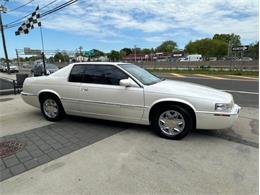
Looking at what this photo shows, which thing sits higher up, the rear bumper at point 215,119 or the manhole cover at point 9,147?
the rear bumper at point 215,119

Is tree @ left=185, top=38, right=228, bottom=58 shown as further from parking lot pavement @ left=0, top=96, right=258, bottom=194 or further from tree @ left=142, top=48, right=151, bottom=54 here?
parking lot pavement @ left=0, top=96, right=258, bottom=194

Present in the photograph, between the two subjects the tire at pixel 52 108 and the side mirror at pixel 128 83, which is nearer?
the side mirror at pixel 128 83

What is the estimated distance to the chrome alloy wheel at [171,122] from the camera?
3.93m

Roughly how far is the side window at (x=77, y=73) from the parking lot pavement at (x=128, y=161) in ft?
3.51

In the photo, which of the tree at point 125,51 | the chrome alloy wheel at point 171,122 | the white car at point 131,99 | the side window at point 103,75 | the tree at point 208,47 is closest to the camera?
the white car at point 131,99

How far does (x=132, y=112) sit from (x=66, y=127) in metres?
1.63

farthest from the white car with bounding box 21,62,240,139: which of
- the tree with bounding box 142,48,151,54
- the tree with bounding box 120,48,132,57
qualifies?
the tree with bounding box 142,48,151,54

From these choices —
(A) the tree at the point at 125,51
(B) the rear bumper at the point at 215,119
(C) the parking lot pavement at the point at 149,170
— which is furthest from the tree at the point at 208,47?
(C) the parking lot pavement at the point at 149,170

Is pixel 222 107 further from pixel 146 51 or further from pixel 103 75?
pixel 146 51

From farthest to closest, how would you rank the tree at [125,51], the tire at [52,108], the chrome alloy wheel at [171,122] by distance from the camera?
1. the tree at [125,51]
2. the tire at [52,108]
3. the chrome alloy wheel at [171,122]

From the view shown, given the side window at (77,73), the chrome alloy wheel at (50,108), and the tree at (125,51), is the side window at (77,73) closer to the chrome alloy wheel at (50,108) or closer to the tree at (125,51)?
the chrome alloy wheel at (50,108)

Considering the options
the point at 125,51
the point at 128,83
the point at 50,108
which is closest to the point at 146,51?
the point at 125,51

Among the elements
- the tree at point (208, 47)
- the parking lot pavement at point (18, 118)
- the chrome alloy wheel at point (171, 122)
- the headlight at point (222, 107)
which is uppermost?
the tree at point (208, 47)

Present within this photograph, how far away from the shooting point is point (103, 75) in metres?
4.60
